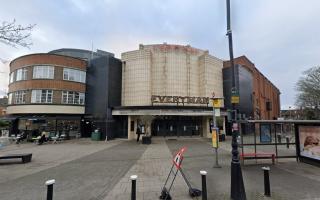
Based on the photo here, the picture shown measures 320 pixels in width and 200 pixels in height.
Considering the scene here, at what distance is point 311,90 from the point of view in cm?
3638

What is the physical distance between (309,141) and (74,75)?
28.4 m

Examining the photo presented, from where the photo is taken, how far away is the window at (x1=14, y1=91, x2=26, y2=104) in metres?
26.7

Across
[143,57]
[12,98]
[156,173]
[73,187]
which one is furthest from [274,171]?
[12,98]

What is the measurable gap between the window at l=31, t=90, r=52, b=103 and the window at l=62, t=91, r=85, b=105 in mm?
1865

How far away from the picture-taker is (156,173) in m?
8.72

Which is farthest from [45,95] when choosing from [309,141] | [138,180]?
[309,141]

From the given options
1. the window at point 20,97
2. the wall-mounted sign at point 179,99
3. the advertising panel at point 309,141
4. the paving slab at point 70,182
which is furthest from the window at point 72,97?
the advertising panel at point 309,141

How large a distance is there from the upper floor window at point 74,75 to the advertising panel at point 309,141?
90.7 feet

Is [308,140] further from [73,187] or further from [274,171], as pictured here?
[73,187]

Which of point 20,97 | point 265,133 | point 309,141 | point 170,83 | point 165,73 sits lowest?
point 309,141

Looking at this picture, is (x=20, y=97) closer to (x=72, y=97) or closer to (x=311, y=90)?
(x=72, y=97)

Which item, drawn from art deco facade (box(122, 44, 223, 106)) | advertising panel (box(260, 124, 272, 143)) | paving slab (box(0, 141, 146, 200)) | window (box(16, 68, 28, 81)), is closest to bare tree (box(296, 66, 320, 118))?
art deco facade (box(122, 44, 223, 106))

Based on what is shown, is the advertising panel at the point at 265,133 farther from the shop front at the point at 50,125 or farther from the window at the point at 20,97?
the window at the point at 20,97

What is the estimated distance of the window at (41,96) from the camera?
2614cm
